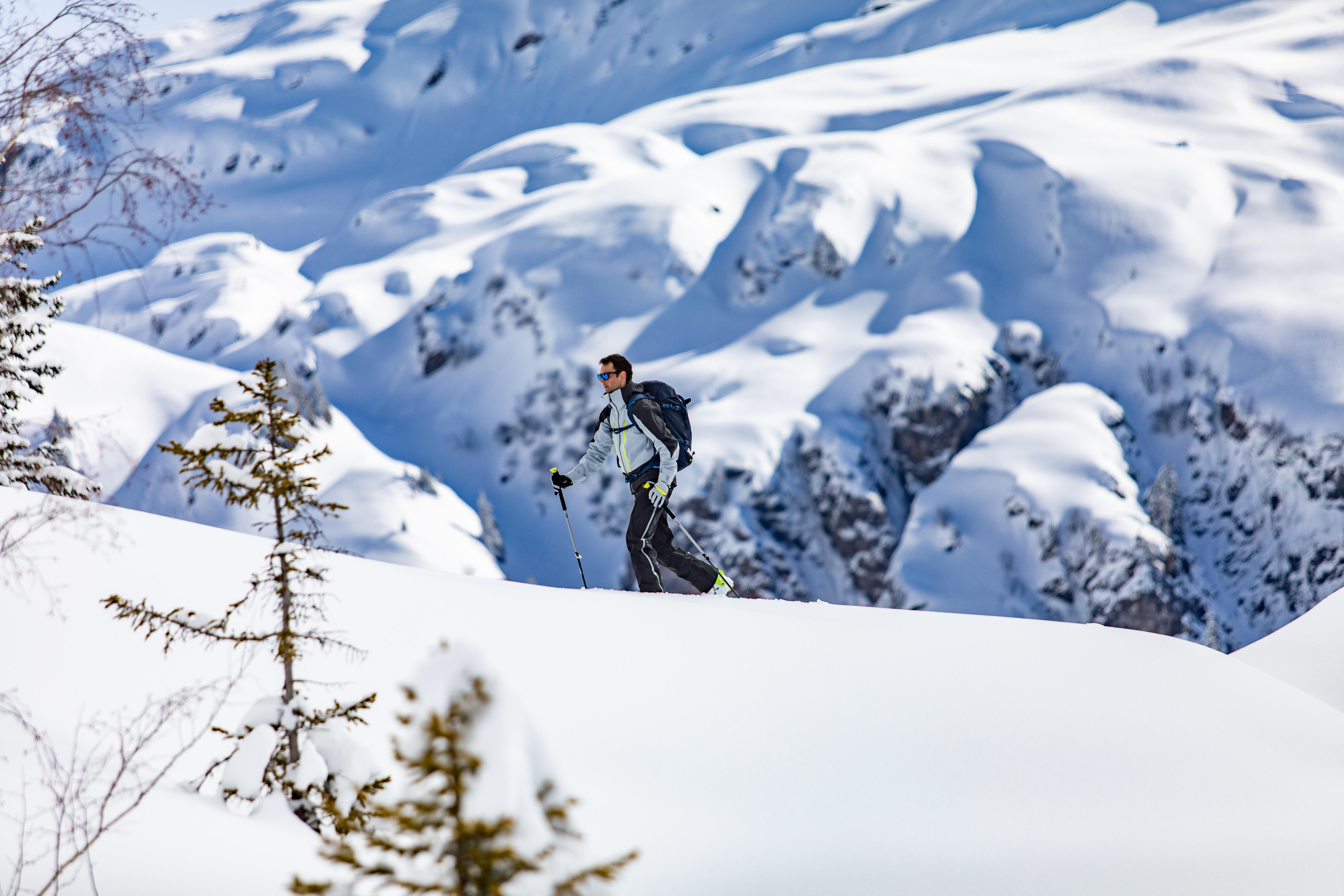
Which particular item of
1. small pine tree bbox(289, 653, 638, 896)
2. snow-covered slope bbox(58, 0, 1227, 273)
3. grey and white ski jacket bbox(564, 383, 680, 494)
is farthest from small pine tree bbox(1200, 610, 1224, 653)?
snow-covered slope bbox(58, 0, 1227, 273)

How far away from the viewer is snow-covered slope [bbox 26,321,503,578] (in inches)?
2516

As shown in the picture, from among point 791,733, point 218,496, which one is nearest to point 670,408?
point 791,733

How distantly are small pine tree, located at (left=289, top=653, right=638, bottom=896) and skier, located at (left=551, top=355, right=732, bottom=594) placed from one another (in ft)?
20.5

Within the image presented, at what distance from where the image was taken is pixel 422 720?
1852 millimetres

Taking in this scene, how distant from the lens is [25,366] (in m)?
11.4

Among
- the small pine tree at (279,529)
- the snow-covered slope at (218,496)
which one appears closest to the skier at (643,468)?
the small pine tree at (279,529)

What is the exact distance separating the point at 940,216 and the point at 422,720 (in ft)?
312

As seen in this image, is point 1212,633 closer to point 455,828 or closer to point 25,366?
point 25,366

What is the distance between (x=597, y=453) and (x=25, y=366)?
7927mm

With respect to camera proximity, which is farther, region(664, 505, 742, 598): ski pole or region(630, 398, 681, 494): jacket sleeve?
region(664, 505, 742, 598): ski pole

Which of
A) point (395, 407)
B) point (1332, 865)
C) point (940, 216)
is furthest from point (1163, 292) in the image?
point (1332, 865)

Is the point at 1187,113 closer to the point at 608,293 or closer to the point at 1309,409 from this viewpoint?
the point at 1309,409

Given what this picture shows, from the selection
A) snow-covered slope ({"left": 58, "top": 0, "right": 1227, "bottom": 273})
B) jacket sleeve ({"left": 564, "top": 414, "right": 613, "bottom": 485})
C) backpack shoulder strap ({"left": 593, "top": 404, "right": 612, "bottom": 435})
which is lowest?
jacket sleeve ({"left": 564, "top": 414, "right": 613, "bottom": 485})

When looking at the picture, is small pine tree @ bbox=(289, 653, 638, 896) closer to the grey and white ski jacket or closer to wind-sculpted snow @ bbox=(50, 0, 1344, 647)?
the grey and white ski jacket
